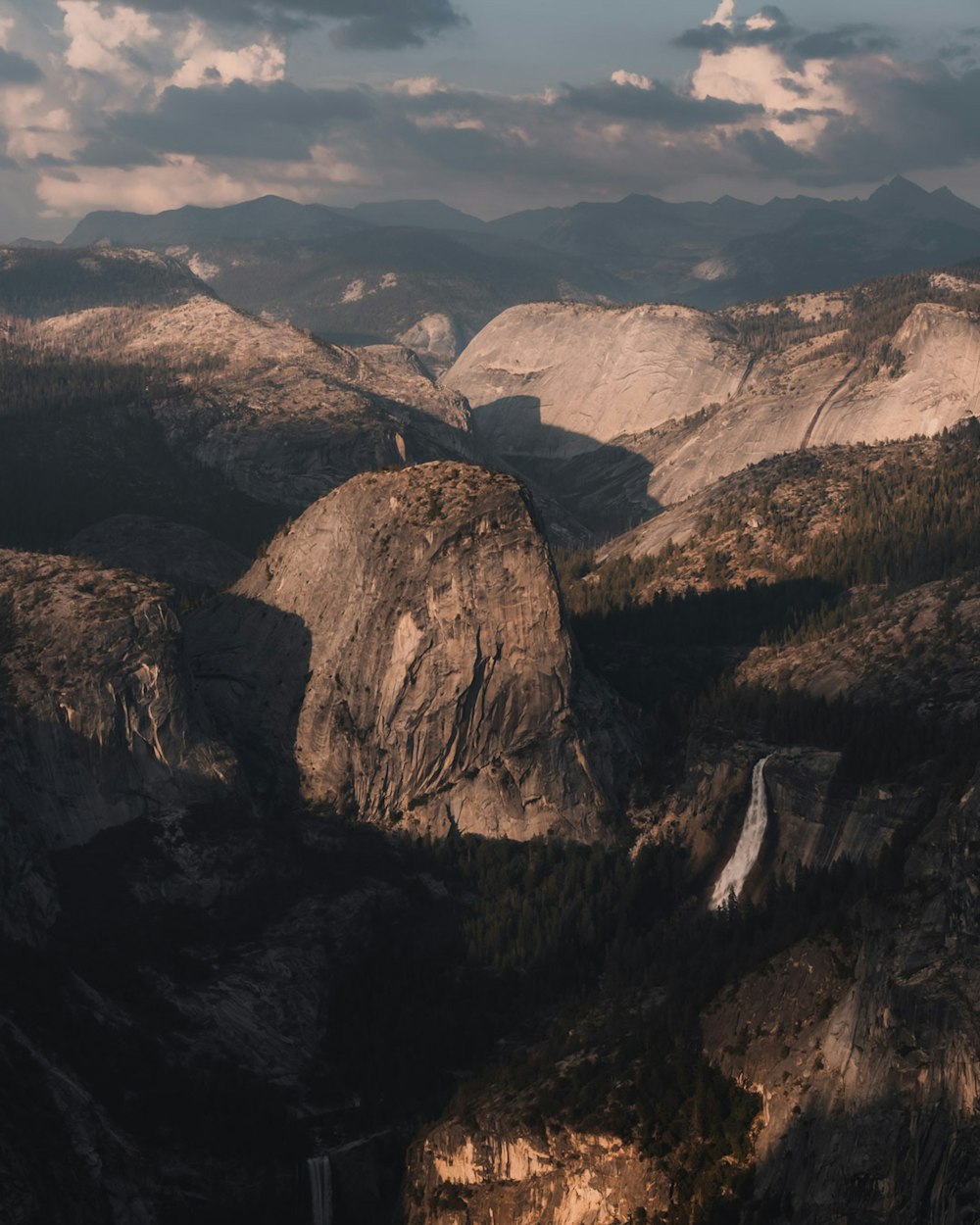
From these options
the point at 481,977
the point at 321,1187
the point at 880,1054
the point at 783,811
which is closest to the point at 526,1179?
the point at 321,1187

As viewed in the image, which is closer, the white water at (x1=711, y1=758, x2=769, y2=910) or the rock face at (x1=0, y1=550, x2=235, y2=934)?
the white water at (x1=711, y1=758, x2=769, y2=910)

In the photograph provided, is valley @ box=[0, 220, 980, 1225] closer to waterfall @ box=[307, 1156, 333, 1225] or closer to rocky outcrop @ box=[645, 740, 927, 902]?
waterfall @ box=[307, 1156, 333, 1225]

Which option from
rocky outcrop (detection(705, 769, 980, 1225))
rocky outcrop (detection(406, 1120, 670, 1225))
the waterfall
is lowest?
the waterfall

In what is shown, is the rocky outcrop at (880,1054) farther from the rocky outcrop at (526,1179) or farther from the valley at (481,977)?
the rocky outcrop at (526,1179)

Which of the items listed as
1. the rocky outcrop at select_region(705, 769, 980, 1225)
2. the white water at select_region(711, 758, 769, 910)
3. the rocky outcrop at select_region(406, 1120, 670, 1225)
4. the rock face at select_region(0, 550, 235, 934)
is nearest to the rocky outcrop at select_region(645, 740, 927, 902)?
the white water at select_region(711, 758, 769, 910)

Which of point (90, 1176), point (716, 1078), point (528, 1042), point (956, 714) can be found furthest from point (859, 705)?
point (90, 1176)

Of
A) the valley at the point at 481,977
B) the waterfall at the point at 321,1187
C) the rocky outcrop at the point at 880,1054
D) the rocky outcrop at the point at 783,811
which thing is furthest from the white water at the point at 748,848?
the waterfall at the point at 321,1187

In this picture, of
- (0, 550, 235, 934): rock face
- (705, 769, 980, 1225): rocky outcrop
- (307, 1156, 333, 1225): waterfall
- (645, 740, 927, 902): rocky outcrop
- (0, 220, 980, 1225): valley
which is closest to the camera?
(705, 769, 980, 1225): rocky outcrop
